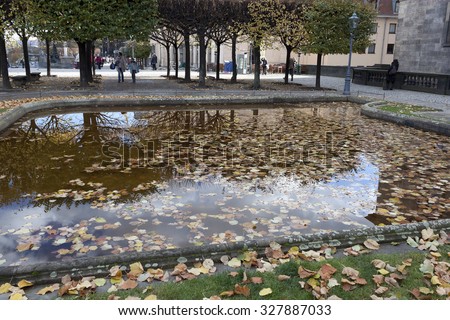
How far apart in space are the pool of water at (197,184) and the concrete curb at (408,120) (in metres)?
0.42

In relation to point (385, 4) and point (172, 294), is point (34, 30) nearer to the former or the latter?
point (172, 294)

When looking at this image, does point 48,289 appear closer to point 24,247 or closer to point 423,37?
point 24,247

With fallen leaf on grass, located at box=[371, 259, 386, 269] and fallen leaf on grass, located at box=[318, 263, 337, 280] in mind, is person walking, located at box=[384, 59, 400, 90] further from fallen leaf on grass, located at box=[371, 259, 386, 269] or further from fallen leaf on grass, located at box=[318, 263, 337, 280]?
fallen leaf on grass, located at box=[318, 263, 337, 280]

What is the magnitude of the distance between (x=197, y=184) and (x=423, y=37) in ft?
86.0

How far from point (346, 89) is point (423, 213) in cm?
1664

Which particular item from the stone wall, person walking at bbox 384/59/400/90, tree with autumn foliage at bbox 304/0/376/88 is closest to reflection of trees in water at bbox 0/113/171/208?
tree with autumn foliage at bbox 304/0/376/88

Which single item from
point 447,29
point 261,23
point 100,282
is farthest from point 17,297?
point 447,29

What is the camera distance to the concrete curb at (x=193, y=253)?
12.4ft

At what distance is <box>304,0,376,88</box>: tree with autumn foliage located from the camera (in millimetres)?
22594

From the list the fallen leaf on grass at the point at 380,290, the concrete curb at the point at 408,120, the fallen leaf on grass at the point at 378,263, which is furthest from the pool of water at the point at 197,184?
the fallen leaf on grass at the point at 380,290

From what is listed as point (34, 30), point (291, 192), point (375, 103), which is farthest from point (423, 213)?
point (34, 30)

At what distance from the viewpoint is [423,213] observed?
19.5ft

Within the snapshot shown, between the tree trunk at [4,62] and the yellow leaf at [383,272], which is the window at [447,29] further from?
the yellow leaf at [383,272]

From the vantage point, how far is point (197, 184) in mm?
7090
